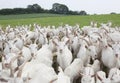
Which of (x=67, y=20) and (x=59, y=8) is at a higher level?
(x=67, y=20)

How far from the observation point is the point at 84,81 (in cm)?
171

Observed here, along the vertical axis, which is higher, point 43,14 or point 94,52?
point 94,52

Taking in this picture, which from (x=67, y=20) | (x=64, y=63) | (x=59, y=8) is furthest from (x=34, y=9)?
(x=64, y=63)

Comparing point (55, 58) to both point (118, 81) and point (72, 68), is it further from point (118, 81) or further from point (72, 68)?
point (118, 81)

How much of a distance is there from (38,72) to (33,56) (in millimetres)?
455

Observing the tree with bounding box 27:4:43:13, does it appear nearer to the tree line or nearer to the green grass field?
the tree line

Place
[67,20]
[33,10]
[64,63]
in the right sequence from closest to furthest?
[64,63] < [67,20] < [33,10]

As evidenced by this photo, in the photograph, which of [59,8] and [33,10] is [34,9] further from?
[59,8]

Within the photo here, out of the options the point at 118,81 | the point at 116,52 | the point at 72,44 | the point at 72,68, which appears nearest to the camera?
the point at 118,81

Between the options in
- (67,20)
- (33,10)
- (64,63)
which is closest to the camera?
(64,63)

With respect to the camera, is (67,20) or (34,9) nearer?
(67,20)

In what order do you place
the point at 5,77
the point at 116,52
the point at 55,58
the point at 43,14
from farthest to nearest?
the point at 43,14
the point at 55,58
the point at 116,52
the point at 5,77

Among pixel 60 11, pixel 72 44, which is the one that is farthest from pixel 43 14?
pixel 72 44

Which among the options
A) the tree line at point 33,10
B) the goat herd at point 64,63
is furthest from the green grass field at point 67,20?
the goat herd at point 64,63
